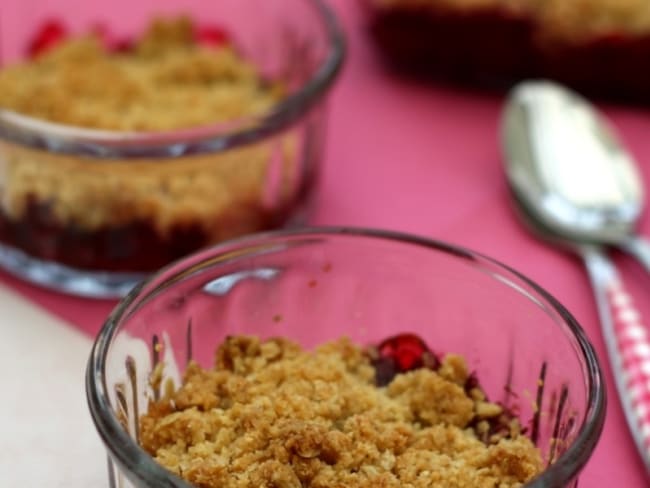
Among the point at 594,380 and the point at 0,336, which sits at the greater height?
the point at 594,380

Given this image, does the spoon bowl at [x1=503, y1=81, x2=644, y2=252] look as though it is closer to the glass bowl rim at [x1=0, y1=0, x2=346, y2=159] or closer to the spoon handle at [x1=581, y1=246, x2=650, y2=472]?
the spoon handle at [x1=581, y1=246, x2=650, y2=472]

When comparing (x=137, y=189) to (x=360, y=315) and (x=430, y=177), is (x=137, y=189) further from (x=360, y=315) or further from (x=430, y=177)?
(x=430, y=177)

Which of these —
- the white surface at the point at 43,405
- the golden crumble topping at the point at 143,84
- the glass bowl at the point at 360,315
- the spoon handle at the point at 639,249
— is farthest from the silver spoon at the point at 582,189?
the white surface at the point at 43,405


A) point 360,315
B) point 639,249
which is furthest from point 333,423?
point 639,249

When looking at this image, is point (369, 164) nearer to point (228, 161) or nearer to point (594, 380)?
point (228, 161)

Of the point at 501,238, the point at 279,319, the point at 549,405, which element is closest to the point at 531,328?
the point at 549,405

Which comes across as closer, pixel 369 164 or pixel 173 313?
pixel 173 313

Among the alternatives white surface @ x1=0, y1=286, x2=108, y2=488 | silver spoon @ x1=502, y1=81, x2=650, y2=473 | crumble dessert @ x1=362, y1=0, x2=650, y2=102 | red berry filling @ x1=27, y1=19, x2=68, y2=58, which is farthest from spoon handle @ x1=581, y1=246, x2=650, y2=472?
red berry filling @ x1=27, y1=19, x2=68, y2=58
